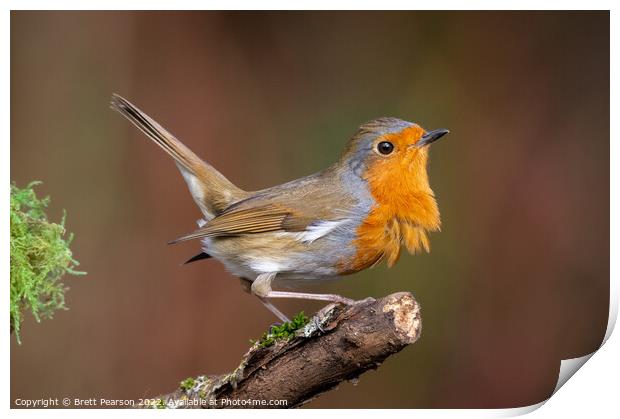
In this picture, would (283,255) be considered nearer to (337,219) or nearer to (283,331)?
(337,219)

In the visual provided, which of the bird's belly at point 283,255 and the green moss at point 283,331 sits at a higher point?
the bird's belly at point 283,255

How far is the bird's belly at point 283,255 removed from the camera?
3.15m

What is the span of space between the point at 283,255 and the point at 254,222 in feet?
0.64

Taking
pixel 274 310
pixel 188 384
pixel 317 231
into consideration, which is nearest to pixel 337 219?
pixel 317 231

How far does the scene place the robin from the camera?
10.4ft

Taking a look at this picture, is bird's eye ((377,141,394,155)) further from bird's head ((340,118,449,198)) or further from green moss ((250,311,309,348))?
green moss ((250,311,309,348))

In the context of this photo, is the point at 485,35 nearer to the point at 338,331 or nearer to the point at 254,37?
the point at 254,37

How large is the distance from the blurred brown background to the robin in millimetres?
306

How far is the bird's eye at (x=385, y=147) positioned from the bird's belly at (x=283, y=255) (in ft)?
1.33

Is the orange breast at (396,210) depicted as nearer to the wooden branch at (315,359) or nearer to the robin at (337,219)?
the robin at (337,219)

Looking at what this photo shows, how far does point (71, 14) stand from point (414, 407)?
81.2 inches

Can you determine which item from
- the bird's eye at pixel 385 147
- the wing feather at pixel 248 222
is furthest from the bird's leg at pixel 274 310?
the bird's eye at pixel 385 147

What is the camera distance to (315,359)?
8.98 feet
